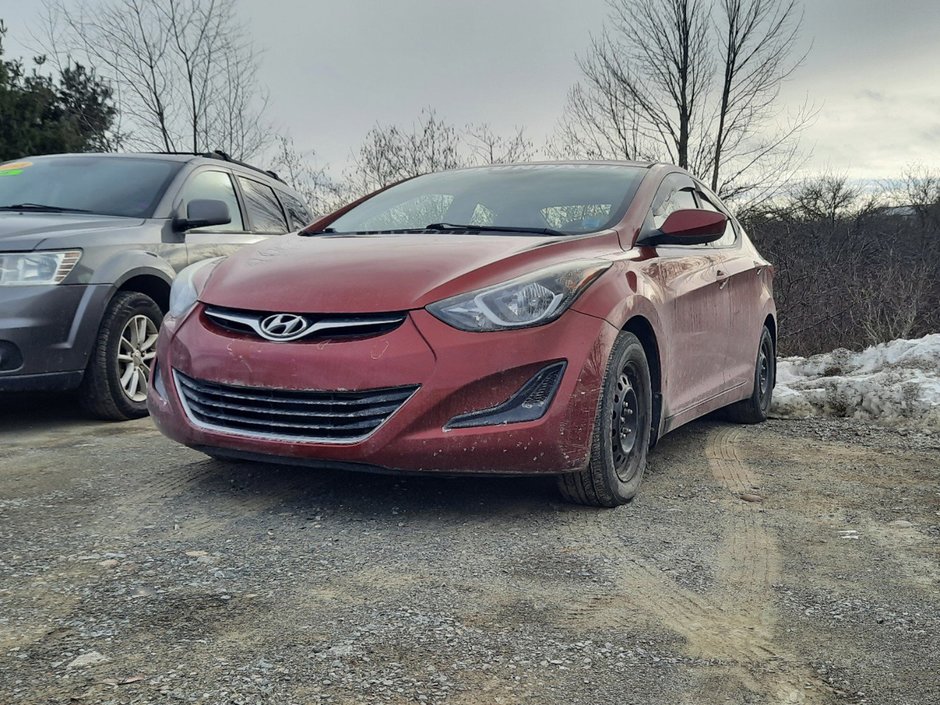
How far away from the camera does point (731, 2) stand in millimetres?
22625

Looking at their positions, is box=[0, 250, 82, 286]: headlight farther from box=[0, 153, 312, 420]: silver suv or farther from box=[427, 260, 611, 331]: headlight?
box=[427, 260, 611, 331]: headlight

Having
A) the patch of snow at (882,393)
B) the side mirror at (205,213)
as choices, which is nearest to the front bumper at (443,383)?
the side mirror at (205,213)

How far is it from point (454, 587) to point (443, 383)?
0.79 meters

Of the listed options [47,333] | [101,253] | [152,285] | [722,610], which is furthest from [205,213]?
[722,610]

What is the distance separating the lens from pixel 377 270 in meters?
3.76

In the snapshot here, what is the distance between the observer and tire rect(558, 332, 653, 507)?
147 inches

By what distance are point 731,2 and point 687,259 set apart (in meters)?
20.0

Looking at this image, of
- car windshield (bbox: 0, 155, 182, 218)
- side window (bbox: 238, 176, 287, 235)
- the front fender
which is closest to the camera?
the front fender

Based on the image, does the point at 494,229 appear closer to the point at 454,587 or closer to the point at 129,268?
the point at 454,587

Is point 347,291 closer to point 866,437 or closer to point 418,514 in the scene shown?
point 418,514

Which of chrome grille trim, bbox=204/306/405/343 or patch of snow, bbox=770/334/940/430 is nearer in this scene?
chrome grille trim, bbox=204/306/405/343

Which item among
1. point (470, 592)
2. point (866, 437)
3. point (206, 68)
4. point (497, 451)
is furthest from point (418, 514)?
point (206, 68)

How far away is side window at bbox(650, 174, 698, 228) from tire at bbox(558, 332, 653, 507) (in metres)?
0.86

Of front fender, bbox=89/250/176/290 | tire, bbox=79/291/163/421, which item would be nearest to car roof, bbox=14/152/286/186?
front fender, bbox=89/250/176/290
